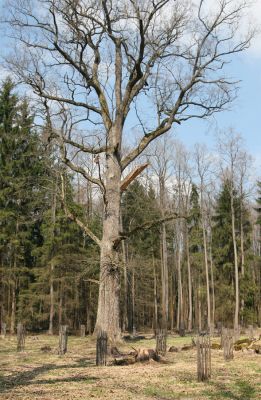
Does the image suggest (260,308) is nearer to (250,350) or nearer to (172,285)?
(172,285)

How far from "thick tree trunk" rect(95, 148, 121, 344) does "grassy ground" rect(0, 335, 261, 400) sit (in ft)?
4.34

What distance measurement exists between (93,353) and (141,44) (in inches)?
419

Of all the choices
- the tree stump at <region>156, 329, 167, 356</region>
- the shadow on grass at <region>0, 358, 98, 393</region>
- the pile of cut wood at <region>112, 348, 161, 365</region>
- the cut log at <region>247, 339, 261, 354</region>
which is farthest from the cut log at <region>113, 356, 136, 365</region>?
the cut log at <region>247, 339, 261, 354</region>

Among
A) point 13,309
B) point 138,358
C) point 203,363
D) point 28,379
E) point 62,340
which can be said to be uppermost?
point 13,309

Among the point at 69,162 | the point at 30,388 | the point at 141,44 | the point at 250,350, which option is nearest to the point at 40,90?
the point at 69,162

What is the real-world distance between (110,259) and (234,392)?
6.00 meters

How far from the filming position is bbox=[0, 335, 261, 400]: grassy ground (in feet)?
25.7

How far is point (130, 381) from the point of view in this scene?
9.38 m

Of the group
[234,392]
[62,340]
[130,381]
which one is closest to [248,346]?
[62,340]

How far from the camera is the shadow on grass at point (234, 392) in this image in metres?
7.67

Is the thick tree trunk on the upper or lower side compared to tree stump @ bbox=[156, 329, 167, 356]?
upper

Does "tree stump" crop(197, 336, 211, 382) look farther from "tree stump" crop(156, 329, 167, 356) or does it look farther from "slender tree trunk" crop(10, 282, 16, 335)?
"slender tree trunk" crop(10, 282, 16, 335)

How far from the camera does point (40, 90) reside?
48.8 feet

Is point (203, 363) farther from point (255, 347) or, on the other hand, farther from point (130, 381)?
point (255, 347)
